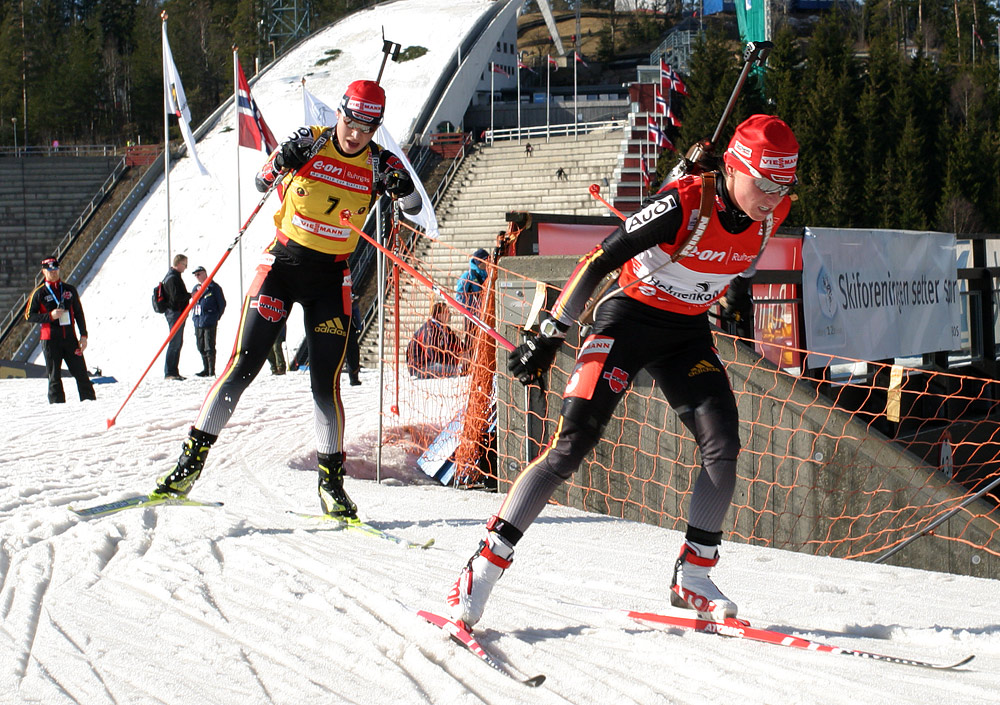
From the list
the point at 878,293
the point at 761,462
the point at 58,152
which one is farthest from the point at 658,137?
the point at 58,152

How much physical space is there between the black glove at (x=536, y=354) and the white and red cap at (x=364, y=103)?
2.05 metres

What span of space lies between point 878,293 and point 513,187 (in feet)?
66.1

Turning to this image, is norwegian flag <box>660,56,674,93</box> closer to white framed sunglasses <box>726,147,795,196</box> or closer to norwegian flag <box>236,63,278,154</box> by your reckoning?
norwegian flag <box>236,63,278,154</box>

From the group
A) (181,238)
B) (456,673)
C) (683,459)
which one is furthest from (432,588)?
(181,238)

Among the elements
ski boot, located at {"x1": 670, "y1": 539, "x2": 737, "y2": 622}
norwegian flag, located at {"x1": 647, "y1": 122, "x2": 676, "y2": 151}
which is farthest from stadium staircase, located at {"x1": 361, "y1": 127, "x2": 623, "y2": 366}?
ski boot, located at {"x1": 670, "y1": 539, "x2": 737, "y2": 622}

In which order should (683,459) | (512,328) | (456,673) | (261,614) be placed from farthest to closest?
(512,328)
(683,459)
(261,614)
(456,673)

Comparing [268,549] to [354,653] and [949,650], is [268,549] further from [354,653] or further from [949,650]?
[949,650]

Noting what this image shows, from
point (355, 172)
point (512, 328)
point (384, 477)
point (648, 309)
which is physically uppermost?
point (355, 172)

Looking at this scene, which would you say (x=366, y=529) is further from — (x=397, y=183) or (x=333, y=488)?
(x=397, y=183)

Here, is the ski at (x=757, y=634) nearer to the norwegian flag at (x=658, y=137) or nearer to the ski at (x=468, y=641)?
the ski at (x=468, y=641)

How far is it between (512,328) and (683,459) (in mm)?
1360

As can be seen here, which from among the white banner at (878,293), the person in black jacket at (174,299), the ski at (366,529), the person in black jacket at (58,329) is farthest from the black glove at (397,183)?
the person in black jacket at (174,299)

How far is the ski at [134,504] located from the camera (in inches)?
182

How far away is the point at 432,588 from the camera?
11.5 ft
